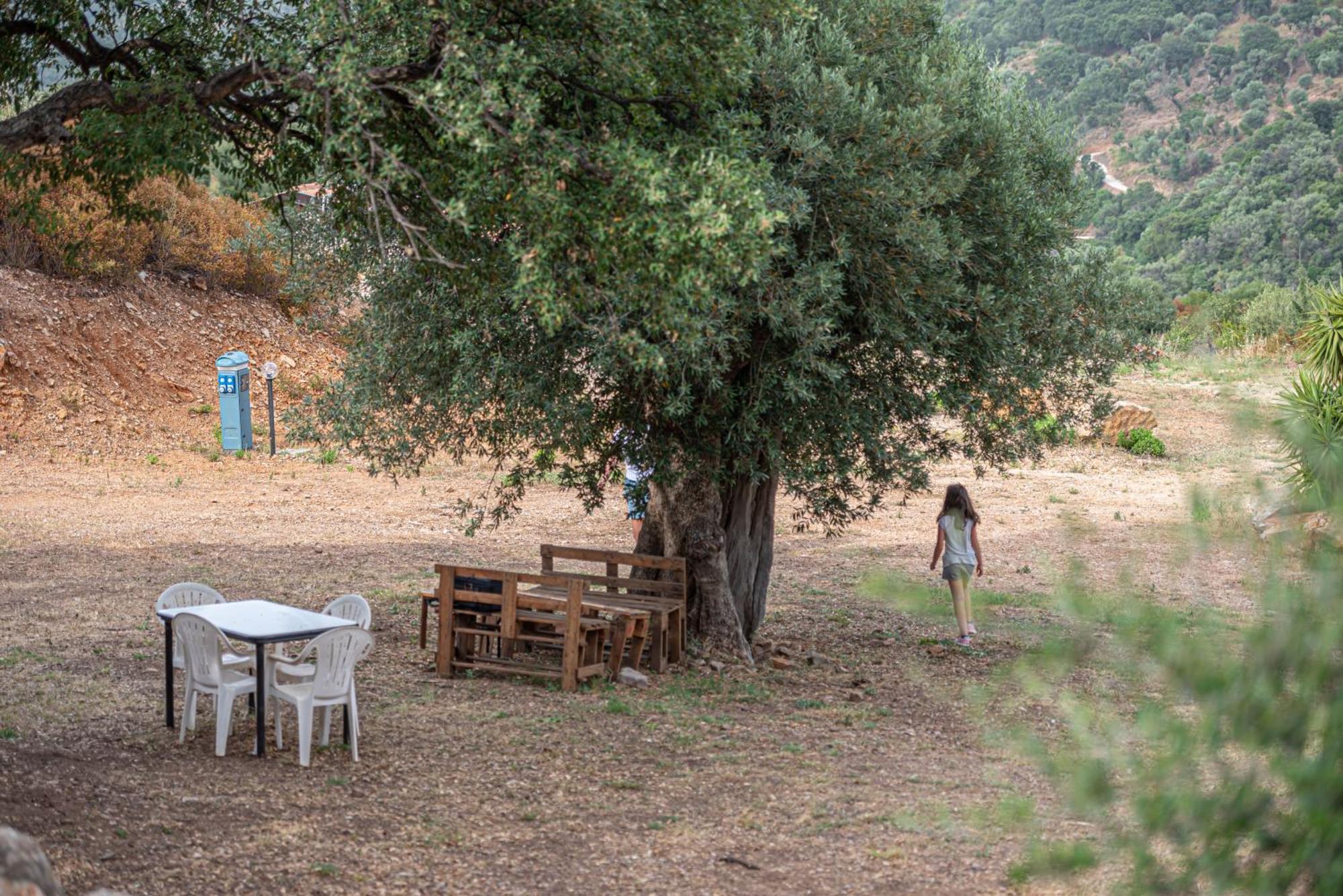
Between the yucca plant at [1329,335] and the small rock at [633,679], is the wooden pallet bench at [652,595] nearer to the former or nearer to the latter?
the small rock at [633,679]

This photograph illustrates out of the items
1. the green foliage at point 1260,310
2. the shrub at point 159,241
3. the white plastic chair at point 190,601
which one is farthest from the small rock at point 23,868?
the green foliage at point 1260,310

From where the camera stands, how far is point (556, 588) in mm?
10539

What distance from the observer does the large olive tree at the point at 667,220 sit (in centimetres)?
554

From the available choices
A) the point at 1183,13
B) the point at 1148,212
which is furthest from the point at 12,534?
the point at 1183,13

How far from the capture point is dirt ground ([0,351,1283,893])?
17.7 ft

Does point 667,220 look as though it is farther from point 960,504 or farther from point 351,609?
point 960,504

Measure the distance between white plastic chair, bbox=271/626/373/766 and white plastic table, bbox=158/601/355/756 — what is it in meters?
0.09

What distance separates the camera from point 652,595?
10844mm

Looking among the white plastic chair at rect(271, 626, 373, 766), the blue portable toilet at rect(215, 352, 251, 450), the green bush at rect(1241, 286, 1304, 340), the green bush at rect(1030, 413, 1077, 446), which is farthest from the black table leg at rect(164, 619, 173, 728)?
the green bush at rect(1241, 286, 1304, 340)

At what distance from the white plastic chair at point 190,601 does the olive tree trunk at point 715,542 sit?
3737 mm

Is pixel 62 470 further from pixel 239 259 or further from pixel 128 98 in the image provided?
pixel 128 98

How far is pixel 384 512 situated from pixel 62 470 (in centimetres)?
604

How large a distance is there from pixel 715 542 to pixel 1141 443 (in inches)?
708

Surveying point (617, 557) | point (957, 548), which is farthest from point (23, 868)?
point (957, 548)
